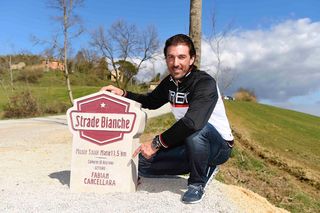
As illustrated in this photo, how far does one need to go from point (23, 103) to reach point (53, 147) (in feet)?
48.8

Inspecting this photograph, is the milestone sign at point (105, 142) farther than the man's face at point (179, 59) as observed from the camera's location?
Yes

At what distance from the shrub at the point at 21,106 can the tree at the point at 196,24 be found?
602 inches

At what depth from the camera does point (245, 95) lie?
44812 mm

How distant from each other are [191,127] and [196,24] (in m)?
6.36

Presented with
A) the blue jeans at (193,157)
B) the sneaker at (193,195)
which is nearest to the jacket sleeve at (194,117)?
the blue jeans at (193,157)

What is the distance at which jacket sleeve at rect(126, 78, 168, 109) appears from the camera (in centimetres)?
475

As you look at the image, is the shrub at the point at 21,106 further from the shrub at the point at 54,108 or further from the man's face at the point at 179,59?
the man's face at the point at 179,59

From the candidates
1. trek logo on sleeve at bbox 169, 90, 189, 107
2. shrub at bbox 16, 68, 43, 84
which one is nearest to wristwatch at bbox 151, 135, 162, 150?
trek logo on sleeve at bbox 169, 90, 189, 107

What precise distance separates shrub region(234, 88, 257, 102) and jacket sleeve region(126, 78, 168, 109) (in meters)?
40.2

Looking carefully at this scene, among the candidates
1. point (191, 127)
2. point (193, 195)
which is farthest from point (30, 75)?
point (191, 127)

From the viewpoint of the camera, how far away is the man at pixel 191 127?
3865mm

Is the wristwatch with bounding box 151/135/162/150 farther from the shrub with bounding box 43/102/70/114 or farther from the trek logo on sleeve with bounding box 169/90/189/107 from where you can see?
the shrub with bounding box 43/102/70/114

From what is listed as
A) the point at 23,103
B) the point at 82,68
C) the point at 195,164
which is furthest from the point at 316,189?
the point at 82,68

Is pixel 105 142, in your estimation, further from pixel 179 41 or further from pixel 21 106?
pixel 21 106
